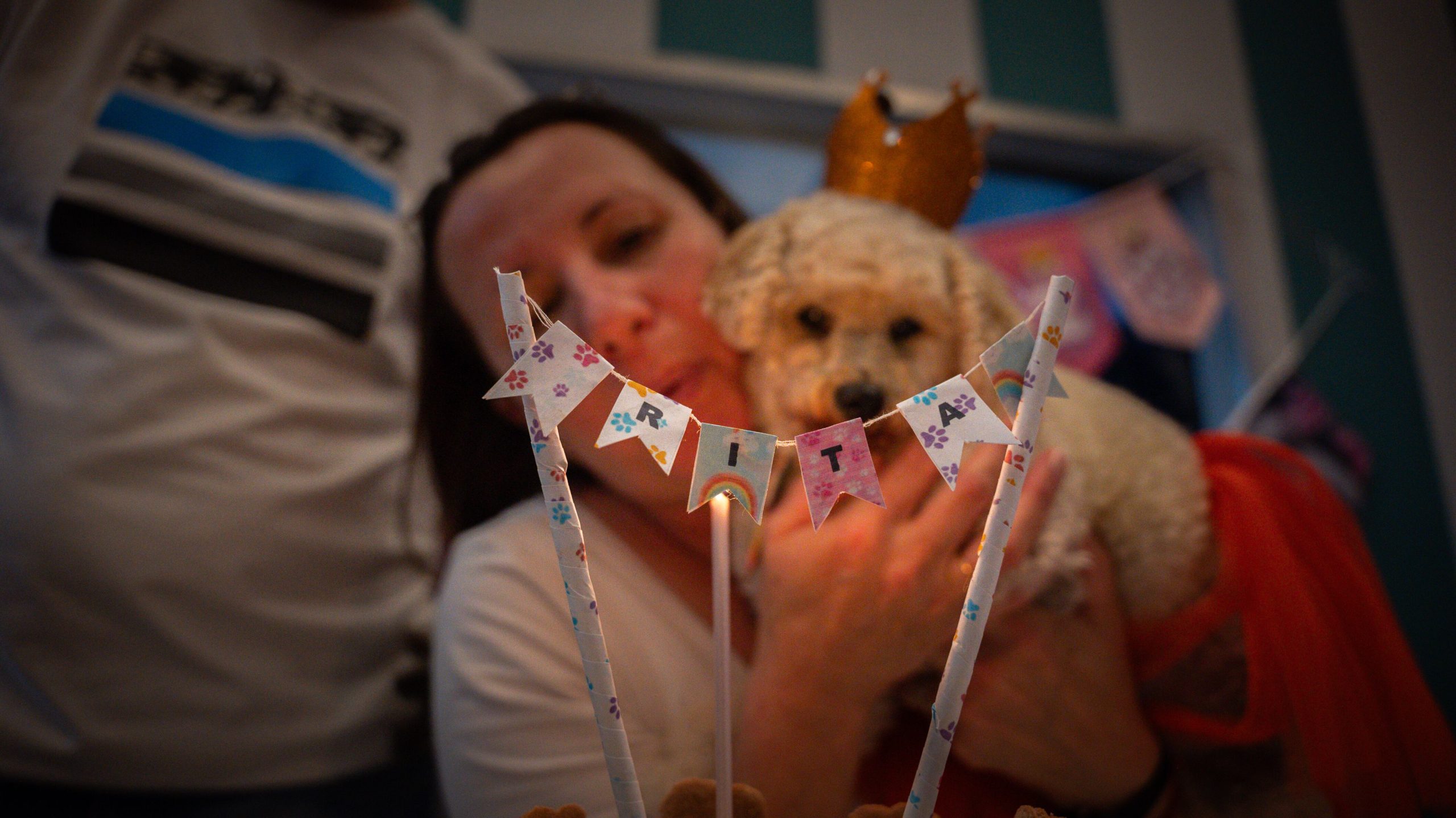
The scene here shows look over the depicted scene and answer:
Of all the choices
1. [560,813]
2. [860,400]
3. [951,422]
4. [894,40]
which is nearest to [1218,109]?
[894,40]

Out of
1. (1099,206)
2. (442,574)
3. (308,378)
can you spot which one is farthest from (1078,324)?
(308,378)

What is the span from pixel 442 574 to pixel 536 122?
0.49m

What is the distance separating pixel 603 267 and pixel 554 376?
23cm

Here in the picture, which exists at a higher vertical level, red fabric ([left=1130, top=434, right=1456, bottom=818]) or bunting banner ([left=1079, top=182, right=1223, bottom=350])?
bunting banner ([left=1079, top=182, right=1223, bottom=350])

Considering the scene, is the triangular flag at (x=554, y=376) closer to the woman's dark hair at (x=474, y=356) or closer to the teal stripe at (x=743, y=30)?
the woman's dark hair at (x=474, y=356)

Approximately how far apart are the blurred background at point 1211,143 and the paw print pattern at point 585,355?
786 millimetres

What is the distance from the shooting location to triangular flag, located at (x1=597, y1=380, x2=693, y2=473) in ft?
1.43

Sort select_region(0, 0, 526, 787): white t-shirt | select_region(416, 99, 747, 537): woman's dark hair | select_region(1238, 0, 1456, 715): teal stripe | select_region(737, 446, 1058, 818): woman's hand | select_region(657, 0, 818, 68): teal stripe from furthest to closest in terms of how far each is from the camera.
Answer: select_region(657, 0, 818, 68): teal stripe < select_region(1238, 0, 1456, 715): teal stripe < select_region(0, 0, 526, 787): white t-shirt < select_region(416, 99, 747, 537): woman's dark hair < select_region(737, 446, 1058, 818): woman's hand

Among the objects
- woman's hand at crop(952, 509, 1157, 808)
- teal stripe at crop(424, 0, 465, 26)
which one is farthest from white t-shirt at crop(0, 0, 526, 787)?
woman's hand at crop(952, 509, 1157, 808)

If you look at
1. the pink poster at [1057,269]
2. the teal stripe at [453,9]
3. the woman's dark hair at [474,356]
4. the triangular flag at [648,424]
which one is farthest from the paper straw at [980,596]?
the teal stripe at [453,9]

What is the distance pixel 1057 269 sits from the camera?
1.34 meters

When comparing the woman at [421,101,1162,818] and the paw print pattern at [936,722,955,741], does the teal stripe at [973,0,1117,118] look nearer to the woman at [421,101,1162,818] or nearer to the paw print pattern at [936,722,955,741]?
the woman at [421,101,1162,818]

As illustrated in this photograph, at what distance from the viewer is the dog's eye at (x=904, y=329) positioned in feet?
2.31

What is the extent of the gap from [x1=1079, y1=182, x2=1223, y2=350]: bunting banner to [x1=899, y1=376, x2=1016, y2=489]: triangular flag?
1.04 metres
